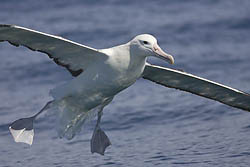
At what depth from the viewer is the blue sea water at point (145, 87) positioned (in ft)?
34.9

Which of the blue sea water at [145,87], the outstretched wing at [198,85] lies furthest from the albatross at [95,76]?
the blue sea water at [145,87]

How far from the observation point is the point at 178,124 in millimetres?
12188

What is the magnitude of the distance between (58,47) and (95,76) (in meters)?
0.57

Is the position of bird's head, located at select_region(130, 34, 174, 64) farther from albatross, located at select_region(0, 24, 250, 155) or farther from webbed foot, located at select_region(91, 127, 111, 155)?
webbed foot, located at select_region(91, 127, 111, 155)

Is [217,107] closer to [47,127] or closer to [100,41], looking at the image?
[47,127]

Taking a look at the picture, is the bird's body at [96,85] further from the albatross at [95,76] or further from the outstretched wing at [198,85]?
the outstretched wing at [198,85]

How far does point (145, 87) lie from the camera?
13.9 meters

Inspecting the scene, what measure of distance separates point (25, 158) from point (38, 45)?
1.98 m

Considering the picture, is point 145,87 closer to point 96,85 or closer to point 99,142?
point 99,142

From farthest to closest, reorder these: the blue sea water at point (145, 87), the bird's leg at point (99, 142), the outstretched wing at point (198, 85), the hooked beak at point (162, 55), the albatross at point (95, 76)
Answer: the blue sea water at point (145, 87) → the bird's leg at point (99, 142) → the outstretched wing at point (198, 85) → the albatross at point (95, 76) → the hooked beak at point (162, 55)

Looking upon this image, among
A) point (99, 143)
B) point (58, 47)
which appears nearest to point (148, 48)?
point (58, 47)

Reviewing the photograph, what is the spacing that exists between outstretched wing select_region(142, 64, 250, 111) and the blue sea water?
0.73m

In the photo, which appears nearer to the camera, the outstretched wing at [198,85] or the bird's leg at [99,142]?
the outstretched wing at [198,85]

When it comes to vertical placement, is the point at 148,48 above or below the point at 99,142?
above
